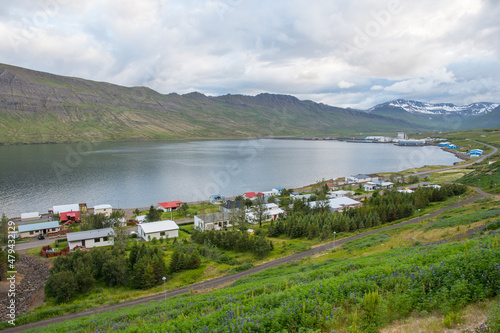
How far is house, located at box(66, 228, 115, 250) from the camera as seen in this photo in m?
32.6

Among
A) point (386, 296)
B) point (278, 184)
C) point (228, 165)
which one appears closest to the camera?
point (386, 296)

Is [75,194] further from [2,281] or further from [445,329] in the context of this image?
[445,329]

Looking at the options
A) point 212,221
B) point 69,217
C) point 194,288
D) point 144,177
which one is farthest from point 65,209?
point 194,288

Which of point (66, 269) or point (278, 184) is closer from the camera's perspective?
point (66, 269)

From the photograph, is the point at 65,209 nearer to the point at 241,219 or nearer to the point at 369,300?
the point at 241,219

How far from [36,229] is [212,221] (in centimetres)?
2362

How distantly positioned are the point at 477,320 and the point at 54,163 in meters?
120

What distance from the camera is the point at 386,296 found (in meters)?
6.74

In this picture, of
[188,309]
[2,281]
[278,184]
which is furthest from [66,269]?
[278,184]

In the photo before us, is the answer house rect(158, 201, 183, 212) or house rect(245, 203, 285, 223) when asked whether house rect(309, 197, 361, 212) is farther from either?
house rect(158, 201, 183, 212)

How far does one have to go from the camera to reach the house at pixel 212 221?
1545 inches

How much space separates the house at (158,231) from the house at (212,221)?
389 centimetres

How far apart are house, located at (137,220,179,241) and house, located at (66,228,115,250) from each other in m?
3.73

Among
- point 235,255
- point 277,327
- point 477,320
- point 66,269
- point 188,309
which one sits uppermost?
point 477,320
